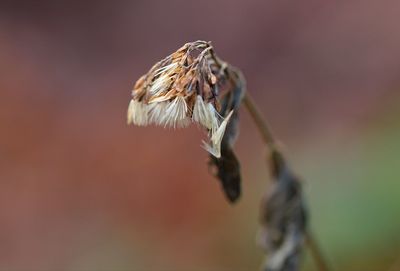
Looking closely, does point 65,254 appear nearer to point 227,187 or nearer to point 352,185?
point 352,185

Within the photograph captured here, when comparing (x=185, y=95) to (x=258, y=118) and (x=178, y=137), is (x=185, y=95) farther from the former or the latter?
(x=178, y=137)

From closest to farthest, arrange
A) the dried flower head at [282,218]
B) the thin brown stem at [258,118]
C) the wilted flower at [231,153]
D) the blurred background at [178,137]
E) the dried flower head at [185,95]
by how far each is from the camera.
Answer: the dried flower head at [185,95] < the wilted flower at [231,153] < the thin brown stem at [258,118] < the dried flower head at [282,218] < the blurred background at [178,137]

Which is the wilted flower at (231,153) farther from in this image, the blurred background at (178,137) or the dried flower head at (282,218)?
the blurred background at (178,137)

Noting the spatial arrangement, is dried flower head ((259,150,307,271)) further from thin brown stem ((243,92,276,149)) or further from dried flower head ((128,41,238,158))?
dried flower head ((128,41,238,158))

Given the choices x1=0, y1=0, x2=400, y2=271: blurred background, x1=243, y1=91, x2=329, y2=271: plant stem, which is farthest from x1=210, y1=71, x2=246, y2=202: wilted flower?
x1=0, y1=0, x2=400, y2=271: blurred background

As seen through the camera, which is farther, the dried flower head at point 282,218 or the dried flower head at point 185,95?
A: the dried flower head at point 282,218

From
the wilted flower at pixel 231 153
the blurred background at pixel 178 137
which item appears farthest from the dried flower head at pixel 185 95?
the blurred background at pixel 178 137
